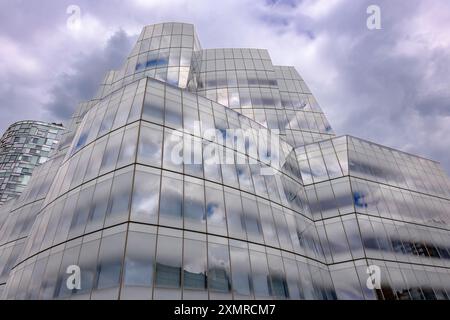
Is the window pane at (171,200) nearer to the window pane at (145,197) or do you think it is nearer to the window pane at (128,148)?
the window pane at (145,197)

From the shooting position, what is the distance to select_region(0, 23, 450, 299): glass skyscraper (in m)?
17.7

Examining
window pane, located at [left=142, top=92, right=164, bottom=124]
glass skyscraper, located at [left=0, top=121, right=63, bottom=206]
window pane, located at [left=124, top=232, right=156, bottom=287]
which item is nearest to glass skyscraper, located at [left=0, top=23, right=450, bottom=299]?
window pane, located at [left=124, top=232, right=156, bottom=287]

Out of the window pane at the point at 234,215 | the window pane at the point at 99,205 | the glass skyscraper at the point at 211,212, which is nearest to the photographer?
the glass skyscraper at the point at 211,212

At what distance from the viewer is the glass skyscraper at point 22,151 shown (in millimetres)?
80125

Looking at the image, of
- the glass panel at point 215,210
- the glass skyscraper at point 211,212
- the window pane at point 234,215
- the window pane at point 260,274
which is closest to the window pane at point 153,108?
the glass skyscraper at point 211,212

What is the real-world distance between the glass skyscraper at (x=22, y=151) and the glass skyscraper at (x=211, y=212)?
4756 cm

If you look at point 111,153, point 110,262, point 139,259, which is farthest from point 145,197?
point 111,153

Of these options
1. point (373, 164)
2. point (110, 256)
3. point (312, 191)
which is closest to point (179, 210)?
point (110, 256)

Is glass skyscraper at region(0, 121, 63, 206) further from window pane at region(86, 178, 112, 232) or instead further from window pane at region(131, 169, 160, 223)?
window pane at region(131, 169, 160, 223)

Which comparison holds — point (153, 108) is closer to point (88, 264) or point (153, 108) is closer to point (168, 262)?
point (168, 262)

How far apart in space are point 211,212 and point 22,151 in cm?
8683

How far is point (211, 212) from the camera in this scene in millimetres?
20984

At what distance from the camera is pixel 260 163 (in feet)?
90.8

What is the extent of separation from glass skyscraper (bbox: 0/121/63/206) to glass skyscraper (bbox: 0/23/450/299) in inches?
1872
